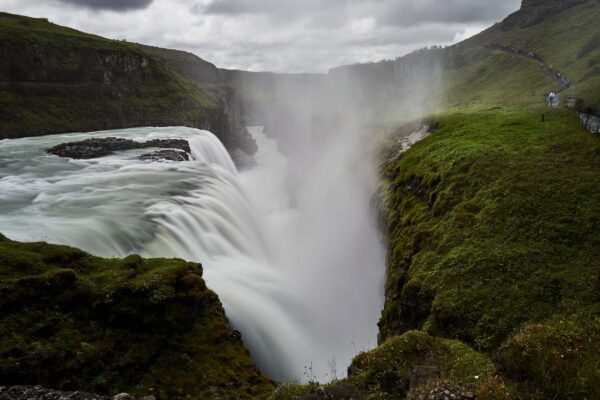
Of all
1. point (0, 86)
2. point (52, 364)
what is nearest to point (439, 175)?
point (52, 364)

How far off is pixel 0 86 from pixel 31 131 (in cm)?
1443

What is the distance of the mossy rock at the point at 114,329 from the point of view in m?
13.3

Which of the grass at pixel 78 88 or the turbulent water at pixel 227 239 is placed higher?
the grass at pixel 78 88

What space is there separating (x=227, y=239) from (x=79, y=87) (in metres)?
86.5

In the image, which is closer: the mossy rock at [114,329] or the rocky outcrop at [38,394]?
the rocky outcrop at [38,394]

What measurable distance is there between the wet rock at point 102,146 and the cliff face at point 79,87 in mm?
30435

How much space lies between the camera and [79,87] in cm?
9888

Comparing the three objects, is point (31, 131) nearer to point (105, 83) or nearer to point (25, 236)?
point (105, 83)

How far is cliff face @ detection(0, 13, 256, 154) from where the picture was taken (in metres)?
86.8

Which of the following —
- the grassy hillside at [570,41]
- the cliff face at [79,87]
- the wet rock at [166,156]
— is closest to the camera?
the wet rock at [166,156]

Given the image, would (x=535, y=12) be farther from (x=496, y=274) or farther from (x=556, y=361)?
(x=556, y=361)

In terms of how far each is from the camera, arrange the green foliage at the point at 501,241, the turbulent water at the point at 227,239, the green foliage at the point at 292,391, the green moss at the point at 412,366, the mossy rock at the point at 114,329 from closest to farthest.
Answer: the green moss at the point at 412,366 < the green foliage at the point at 292,391 < the mossy rock at the point at 114,329 < the green foliage at the point at 501,241 < the turbulent water at the point at 227,239

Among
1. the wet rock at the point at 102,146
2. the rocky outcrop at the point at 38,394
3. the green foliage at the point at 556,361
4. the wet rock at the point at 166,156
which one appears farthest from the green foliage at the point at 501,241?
the wet rock at the point at 102,146

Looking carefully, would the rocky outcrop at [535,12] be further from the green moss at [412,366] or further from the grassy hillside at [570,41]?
the green moss at [412,366]
